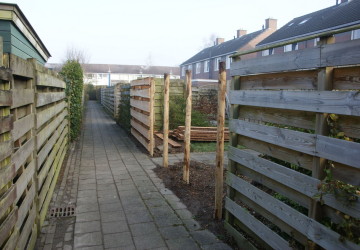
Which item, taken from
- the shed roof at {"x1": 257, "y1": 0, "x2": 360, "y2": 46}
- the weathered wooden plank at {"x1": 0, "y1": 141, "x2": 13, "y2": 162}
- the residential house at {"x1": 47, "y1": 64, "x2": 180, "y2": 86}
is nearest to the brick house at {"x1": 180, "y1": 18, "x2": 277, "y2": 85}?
the shed roof at {"x1": 257, "y1": 0, "x2": 360, "y2": 46}

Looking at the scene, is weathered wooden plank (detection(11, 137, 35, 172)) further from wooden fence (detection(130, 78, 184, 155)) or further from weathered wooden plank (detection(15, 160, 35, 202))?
wooden fence (detection(130, 78, 184, 155))

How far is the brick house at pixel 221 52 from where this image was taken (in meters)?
37.0

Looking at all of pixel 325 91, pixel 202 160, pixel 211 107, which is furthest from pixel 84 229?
pixel 211 107

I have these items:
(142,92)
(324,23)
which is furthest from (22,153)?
(324,23)

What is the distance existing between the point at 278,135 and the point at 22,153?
2.23 metres

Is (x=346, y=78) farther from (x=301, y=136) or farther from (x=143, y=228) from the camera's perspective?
(x=143, y=228)

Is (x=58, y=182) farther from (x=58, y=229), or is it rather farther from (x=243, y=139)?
(x=243, y=139)

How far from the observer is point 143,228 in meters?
4.09

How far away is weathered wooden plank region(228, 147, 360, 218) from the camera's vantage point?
2.10m

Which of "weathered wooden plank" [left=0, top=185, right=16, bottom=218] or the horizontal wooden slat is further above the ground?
the horizontal wooden slat

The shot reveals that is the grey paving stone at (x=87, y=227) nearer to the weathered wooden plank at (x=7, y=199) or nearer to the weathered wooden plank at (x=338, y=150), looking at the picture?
the weathered wooden plank at (x=7, y=199)

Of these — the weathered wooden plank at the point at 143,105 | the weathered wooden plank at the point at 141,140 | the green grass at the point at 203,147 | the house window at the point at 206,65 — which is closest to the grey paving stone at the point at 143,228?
the weathered wooden plank at the point at 143,105

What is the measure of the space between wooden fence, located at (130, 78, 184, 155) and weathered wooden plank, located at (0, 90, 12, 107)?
5824 millimetres

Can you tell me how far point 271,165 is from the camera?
2986 millimetres
